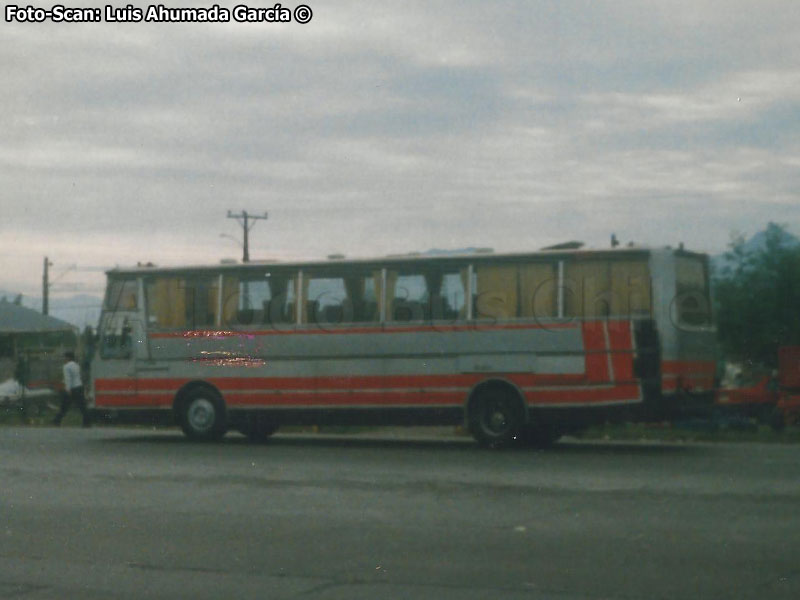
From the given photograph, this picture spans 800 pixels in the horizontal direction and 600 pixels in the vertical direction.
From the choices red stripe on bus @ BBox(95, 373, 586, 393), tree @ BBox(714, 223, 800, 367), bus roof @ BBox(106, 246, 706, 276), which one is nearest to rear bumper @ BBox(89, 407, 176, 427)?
red stripe on bus @ BBox(95, 373, 586, 393)

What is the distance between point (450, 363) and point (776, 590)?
39.0 ft

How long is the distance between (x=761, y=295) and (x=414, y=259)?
36.0 meters

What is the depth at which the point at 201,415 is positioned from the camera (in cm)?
2134

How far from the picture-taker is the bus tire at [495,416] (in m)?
18.9

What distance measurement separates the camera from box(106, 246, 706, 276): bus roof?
60.7ft

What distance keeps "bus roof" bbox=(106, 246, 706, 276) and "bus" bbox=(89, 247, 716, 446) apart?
3 cm

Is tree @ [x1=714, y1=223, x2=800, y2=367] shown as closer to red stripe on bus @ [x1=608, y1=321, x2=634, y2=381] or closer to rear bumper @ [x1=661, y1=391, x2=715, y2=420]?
rear bumper @ [x1=661, y1=391, x2=715, y2=420]

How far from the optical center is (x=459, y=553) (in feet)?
30.1

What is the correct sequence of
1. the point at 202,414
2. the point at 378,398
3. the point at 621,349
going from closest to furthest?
the point at 621,349
the point at 378,398
the point at 202,414

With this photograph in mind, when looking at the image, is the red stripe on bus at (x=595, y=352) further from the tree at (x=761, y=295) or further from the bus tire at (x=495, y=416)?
the tree at (x=761, y=295)

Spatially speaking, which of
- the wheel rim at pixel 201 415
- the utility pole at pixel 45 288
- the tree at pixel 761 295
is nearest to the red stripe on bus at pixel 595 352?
the wheel rim at pixel 201 415

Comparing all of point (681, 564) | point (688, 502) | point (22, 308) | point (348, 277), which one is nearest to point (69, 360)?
point (348, 277)

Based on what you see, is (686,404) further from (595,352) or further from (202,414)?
(202,414)

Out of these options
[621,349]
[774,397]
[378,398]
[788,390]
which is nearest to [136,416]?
[378,398]
